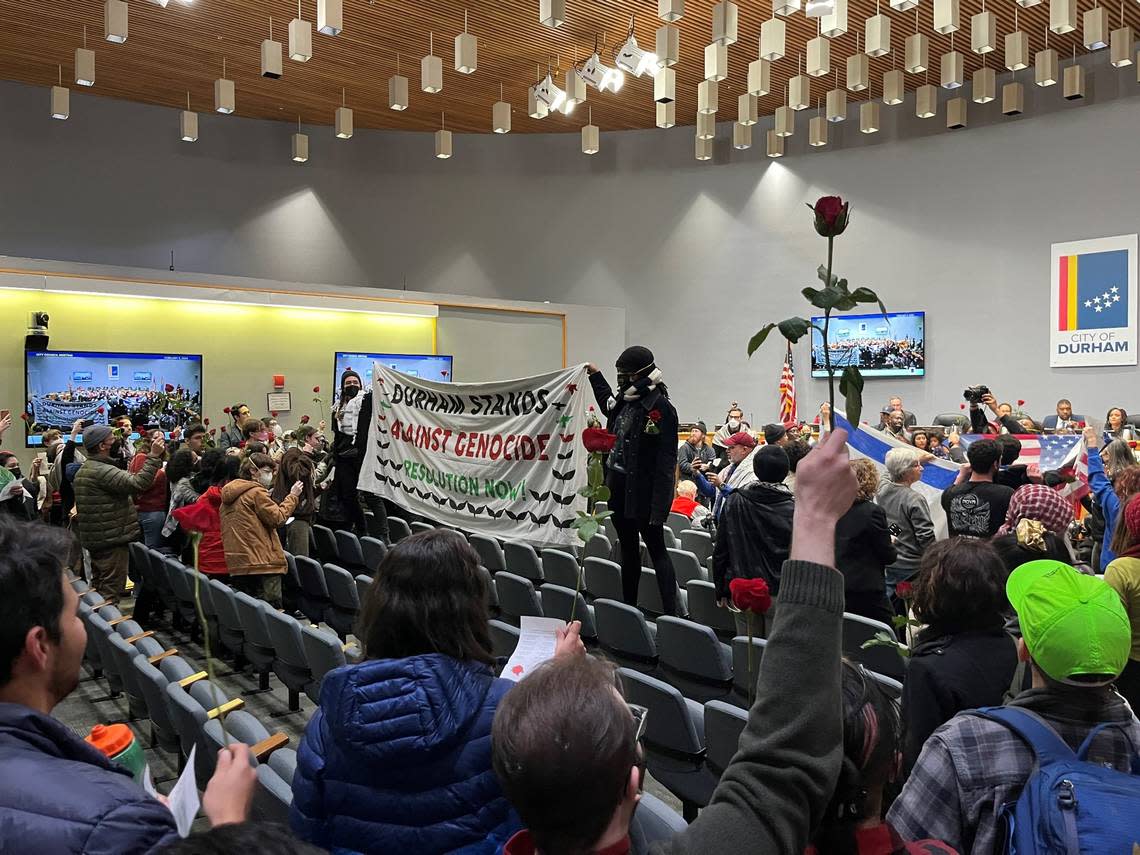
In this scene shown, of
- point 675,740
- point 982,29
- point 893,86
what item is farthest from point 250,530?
point 893,86

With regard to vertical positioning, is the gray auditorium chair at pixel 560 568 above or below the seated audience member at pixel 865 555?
below

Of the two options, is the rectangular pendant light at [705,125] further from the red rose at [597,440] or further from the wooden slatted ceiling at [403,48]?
the red rose at [597,440]

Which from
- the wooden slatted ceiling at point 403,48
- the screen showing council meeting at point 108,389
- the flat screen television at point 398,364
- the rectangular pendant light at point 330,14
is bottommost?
the screen showing council meeting at point 108,389

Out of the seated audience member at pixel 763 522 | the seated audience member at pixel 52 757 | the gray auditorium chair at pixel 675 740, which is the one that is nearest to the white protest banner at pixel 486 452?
the seated audience member at pixel 763 522

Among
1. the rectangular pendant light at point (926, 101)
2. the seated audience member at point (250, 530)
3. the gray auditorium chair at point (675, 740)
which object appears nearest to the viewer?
the gray auditorium chair at point (675, 740)

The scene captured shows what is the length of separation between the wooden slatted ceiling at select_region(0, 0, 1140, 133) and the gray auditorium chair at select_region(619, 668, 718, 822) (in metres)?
9.44

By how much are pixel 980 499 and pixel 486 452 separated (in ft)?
10.1

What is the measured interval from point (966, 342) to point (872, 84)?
4085mm

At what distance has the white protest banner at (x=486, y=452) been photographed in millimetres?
5469

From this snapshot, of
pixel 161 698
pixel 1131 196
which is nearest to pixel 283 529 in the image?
pixel 161 698

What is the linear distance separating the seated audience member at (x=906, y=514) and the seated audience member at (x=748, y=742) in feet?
12.1

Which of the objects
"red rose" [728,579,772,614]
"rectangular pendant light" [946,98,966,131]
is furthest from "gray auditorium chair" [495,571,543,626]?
"rectangular pendant light" [946,98,966,131]

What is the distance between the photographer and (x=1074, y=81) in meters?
11.1

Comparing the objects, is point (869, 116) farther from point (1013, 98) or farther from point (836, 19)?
point (836, 19)
